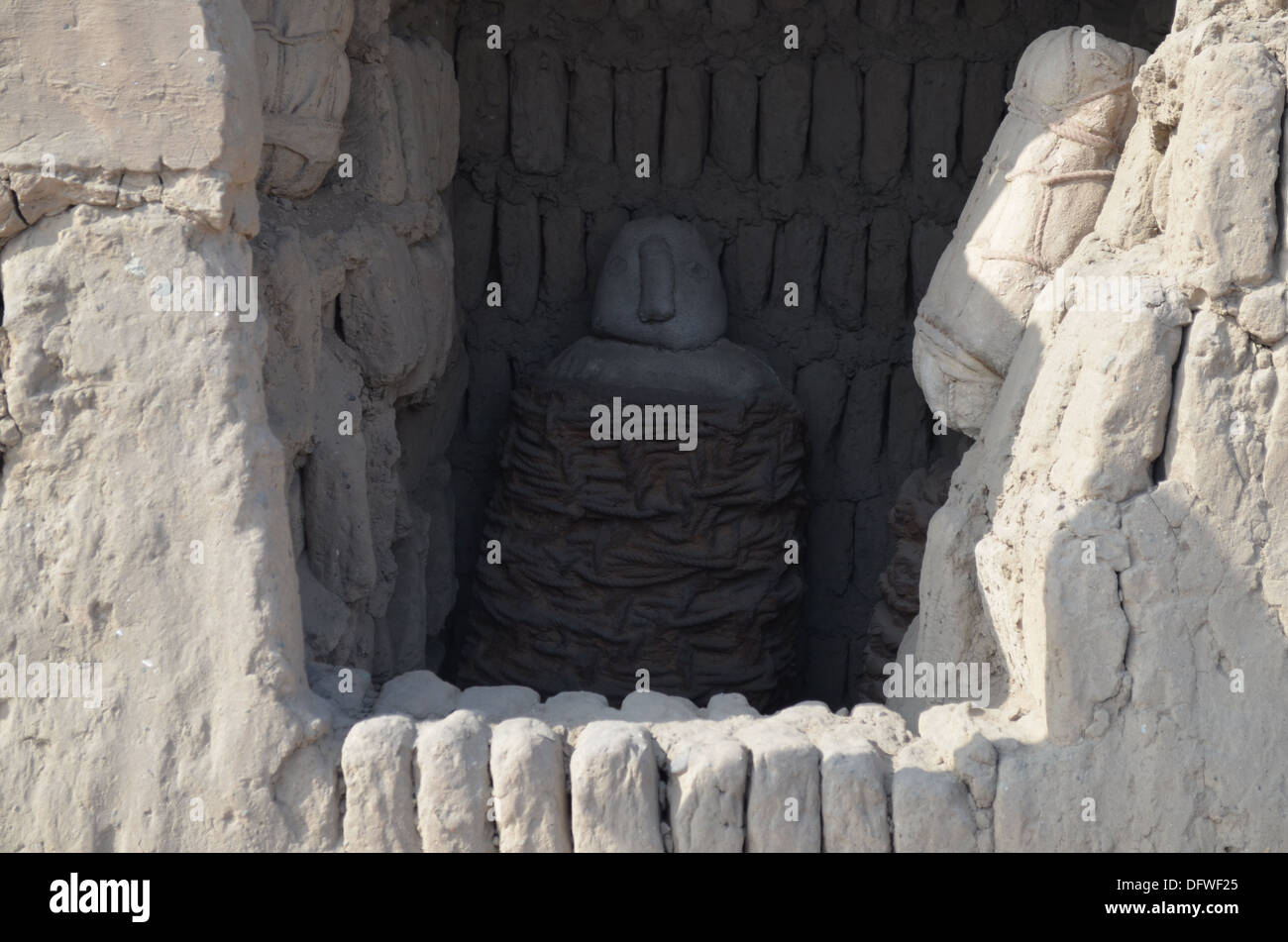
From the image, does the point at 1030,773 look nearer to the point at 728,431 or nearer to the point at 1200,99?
the point at 1200,99

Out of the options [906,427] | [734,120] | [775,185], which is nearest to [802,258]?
[775,185]

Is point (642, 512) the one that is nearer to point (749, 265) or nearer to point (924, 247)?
point (749, 265)

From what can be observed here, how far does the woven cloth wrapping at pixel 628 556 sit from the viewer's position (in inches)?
280

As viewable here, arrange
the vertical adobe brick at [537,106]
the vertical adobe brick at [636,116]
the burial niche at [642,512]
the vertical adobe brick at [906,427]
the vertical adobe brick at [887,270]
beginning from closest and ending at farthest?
the burial niche at [642,512] → the vertical adobe brick at [537,106] → the vertical adobe brick at [636,116] → the vertical adobe brick at [887,270] → the vertical adobe brick at [906,427]

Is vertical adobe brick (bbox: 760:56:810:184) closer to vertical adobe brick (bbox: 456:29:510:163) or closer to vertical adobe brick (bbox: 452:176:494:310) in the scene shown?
vertical adobe brick (bbox: 456:29:510:163)

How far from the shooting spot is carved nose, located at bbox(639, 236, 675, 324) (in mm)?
7176

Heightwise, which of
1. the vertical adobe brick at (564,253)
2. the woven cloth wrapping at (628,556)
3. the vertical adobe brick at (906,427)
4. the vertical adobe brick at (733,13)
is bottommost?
the woven cloth wrapping at (628,556)

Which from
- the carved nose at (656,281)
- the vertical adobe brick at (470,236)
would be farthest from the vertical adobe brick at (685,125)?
the vertical adobe brick at (470,236)

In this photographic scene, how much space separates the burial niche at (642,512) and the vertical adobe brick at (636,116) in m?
0.41

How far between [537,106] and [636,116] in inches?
19.1

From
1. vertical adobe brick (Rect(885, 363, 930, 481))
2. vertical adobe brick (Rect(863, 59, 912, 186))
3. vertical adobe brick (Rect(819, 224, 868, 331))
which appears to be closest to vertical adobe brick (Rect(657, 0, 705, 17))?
vertical adobe brick (Rect(863, 59, 912, 186))

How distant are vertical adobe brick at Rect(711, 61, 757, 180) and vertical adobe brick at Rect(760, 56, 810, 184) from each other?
0.18ft

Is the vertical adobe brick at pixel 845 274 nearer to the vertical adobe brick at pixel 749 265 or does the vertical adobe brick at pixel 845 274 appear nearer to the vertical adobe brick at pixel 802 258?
the vertical adobe brick at pixel 802 258

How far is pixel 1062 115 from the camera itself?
4730 mm
